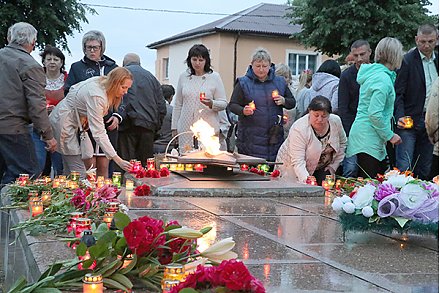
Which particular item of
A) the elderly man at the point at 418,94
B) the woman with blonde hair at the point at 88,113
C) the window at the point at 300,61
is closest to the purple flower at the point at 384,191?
the woman with blonde hair at the point at 88,113

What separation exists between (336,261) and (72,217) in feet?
4.45

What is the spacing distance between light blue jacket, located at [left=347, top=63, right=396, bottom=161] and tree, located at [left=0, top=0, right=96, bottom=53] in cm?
1389

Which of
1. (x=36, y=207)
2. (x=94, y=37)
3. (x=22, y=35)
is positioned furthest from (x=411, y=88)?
(x=36, y=207)

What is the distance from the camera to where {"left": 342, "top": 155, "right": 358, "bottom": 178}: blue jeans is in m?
7.14

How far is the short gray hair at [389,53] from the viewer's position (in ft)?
22.2

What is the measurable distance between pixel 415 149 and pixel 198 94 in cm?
231

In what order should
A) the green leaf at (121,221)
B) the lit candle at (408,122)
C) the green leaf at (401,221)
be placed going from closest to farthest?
Answer: 1. the green leaf at (121,221)
2. the green leaf at (401,221)
3. the lit candle at (408,122)

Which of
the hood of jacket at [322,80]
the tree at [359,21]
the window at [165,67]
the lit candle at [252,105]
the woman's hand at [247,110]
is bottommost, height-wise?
the woman's hand at [247,110]

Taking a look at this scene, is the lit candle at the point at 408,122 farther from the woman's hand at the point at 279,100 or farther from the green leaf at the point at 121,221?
the green leaf at the point at 121,221

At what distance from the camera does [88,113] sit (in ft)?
21.0

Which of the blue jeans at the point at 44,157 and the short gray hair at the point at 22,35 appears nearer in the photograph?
the short gray hair at the point at 22,35

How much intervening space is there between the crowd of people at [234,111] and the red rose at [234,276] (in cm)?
321

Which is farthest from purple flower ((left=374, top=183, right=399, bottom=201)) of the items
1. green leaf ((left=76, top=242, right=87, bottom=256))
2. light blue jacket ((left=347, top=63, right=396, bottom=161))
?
light blue jacket ((left=347, top=63, right=396, bottom=161))

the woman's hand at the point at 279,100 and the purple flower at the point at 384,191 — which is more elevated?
the woman's hand at the point at 279,100
